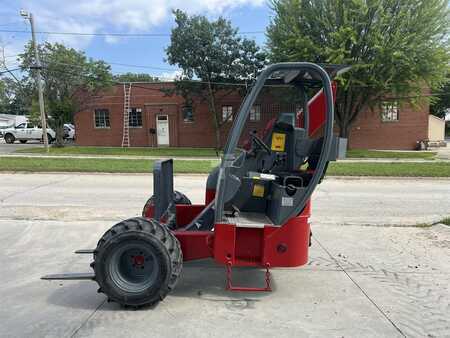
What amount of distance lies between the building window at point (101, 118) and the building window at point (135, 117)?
212 centimetres

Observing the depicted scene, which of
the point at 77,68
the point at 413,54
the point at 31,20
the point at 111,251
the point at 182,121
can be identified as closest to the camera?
the point at 111,251

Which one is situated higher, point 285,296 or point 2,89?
point 2,89

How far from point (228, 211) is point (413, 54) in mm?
19521

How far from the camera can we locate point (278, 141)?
176 inches

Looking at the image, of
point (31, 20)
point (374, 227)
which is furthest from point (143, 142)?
point (374, 227)

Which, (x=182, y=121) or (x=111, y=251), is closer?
(x=111, y=251)

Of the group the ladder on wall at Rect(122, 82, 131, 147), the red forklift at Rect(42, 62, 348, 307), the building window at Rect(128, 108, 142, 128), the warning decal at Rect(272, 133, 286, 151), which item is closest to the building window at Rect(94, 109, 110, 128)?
the ladder on wall at Rect(122, 82, 131, 147)

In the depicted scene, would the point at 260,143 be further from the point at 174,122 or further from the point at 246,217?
the point at 174,122

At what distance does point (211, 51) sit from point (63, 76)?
1029 centimetres

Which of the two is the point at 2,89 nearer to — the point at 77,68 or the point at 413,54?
the point at 77,68

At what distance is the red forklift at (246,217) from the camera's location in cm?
372

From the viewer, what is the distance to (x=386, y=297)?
413 cm

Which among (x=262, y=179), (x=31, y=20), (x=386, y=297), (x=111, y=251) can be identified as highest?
(x=31, y=20)

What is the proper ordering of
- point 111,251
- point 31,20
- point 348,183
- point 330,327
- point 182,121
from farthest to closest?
point 182,121
point 31,20
point 348,183
point 111,251
point 330,327
